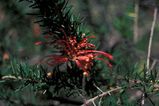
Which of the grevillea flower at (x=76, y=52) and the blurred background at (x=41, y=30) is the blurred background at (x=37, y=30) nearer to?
the blurred background at (x=41, y=30)

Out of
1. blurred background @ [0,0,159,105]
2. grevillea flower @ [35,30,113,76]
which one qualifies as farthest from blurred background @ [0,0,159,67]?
grevillea flower @ [35,30,113,76]

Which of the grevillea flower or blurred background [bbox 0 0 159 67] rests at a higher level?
the grevillea flower

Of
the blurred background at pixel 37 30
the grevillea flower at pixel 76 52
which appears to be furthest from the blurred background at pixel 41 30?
the grevillea flower at pixel 76 52

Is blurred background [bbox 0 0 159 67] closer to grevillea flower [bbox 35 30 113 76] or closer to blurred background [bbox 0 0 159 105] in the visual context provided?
blurred background [bbox 0 0 159 105]

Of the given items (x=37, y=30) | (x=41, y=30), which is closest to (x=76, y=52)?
(x=41, y=30)

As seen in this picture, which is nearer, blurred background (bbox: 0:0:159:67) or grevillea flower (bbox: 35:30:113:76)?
grevillea flower (bbox: 35:30:113:76)

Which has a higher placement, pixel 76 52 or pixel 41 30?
pixel 76 52

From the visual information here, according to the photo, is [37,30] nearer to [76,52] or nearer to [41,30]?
[41,30]

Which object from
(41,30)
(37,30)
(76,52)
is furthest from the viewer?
(37,30)

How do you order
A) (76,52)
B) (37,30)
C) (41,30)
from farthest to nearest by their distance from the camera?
(37,30) → (41,30) → (76,52)

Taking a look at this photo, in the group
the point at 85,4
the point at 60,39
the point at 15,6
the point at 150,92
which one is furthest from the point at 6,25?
the point at 150,92

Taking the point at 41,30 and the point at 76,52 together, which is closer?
the point at 76,52
